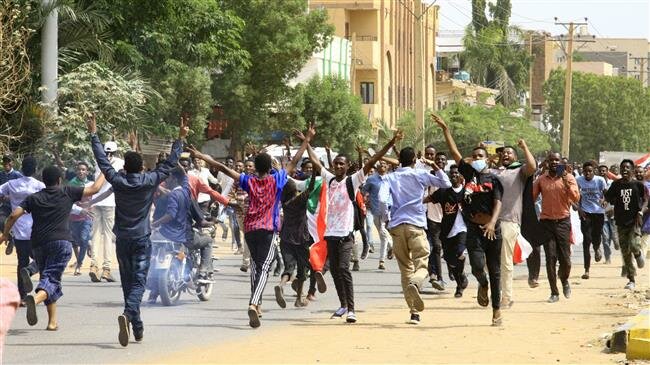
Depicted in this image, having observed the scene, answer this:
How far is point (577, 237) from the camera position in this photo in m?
20.7

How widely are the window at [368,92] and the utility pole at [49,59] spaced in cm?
4786

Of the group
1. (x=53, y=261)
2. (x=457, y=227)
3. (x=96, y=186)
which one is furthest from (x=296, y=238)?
(x=96, y=186)

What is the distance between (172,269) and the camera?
1548 cm

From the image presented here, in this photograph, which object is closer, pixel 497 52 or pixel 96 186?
pixel 96 186

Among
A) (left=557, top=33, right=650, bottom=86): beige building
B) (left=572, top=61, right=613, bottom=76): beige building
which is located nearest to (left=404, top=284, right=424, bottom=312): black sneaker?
(left=572, top=61, right=613, bottom=76): beige building

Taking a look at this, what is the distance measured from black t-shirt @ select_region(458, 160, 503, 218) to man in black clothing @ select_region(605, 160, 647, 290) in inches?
211

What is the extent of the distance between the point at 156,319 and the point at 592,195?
34.3 ft

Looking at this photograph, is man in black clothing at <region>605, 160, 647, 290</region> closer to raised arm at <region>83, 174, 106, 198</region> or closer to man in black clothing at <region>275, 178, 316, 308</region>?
man in black clothing at <region>275, 178, 316, 308</region>

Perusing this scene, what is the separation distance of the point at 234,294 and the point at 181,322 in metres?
3.74

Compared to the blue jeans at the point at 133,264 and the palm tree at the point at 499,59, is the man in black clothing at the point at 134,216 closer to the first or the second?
the blue jeans at the point at 133,264

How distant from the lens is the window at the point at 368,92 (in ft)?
242

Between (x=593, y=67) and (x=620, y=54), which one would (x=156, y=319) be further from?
(x=620, y=54)

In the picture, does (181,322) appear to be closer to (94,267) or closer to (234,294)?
(234,294)

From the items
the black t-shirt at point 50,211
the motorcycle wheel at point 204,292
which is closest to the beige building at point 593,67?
the motorcycle wheel at point 204,292
